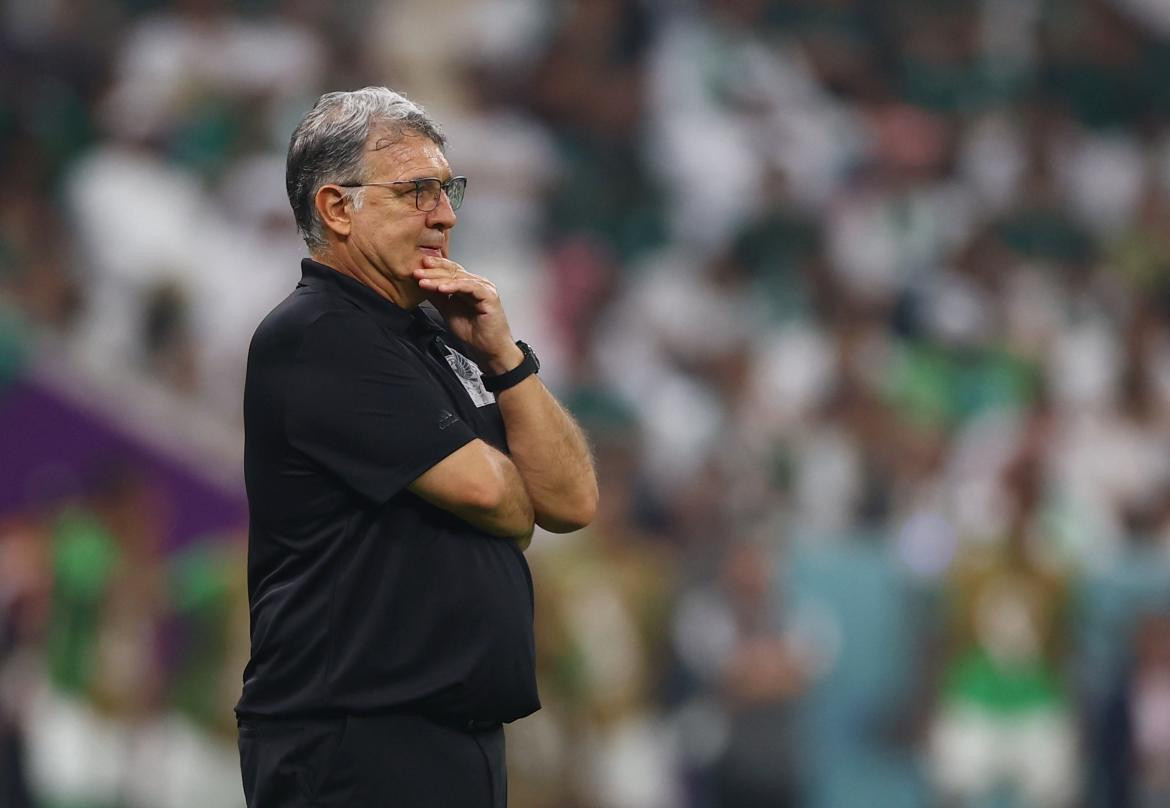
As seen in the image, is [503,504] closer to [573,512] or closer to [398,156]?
[573,512]

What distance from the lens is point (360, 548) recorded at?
9.12ft

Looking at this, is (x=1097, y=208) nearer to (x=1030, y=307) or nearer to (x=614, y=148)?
(x=1030, y=307)

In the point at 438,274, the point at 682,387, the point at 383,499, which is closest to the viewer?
the point at 383,499

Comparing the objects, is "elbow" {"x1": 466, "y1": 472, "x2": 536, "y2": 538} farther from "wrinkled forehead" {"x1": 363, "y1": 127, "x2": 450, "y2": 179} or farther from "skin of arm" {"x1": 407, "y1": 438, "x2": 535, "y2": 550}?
"wrinkled forehead" {"x1": 363, "y1": 127, "x2": 450, "y2": 179}

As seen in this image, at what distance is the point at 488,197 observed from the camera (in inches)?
340

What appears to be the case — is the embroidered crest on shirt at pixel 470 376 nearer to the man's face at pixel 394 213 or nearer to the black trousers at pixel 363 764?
the man's face at pixel 394 213

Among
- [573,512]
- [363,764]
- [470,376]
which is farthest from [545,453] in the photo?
[363,764]

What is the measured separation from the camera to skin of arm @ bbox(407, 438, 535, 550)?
276 cm

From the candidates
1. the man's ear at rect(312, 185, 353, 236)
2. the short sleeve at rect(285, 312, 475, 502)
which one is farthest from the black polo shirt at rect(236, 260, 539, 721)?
the man's ear at rect(312, 185, 353, 236)

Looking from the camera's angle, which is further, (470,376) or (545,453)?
(470,376)

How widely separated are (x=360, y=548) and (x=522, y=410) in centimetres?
33

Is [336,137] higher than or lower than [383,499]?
higher

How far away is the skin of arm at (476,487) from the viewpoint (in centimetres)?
276

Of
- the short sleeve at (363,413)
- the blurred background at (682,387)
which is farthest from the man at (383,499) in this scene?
the blurred background at (682,387)
